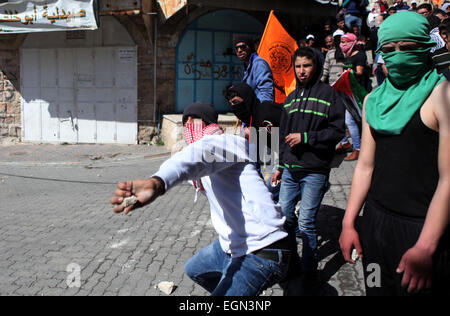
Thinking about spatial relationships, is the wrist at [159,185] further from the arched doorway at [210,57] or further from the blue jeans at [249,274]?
the arched doorway at [210,57]

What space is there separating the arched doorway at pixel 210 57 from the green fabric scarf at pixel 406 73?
9.25m

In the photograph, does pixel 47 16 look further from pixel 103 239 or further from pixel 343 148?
pixel 343 148

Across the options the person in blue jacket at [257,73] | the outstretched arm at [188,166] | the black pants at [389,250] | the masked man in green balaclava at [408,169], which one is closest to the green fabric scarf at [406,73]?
the masked man in green balaclava at [408,169]

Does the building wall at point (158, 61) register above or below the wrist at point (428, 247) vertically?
above

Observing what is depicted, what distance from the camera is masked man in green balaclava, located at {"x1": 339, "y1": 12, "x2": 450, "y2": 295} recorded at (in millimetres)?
1672

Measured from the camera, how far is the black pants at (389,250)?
1719 mm

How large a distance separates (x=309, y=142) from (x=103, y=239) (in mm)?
2606

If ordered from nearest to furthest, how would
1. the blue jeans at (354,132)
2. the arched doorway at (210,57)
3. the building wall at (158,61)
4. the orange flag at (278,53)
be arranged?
1. the blue jeans at (354,132)
2. the orange flag at (278,53)
3. the building wall at (158,61)
4. the arched doorway at (210,57)

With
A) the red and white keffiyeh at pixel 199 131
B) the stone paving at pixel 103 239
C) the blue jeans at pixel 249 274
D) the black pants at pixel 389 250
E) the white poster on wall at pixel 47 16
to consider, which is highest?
the white poster on wall at pixel 47 16

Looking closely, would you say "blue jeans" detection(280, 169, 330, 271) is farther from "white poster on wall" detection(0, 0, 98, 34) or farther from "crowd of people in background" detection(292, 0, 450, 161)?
"white poster on wall" detection(0, 0, 98, 34)

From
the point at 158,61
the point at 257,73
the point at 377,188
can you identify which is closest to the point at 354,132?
the point at 257,73

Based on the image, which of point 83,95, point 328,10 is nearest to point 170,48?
point 83,95

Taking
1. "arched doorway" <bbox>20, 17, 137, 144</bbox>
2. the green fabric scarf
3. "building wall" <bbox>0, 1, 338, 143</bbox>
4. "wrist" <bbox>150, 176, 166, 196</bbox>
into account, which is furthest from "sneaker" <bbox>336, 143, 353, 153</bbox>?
"arched doorway" <bbox>20, 17, 137, 144</bbox>

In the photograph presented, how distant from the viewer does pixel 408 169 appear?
1.80m
